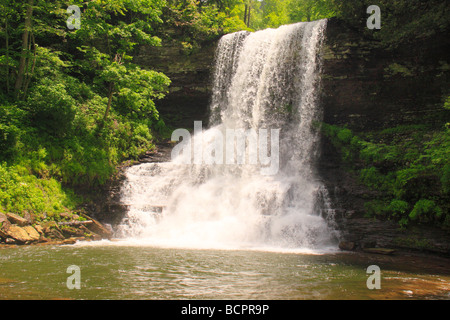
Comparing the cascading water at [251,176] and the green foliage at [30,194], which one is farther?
the cascading water at [251,176]

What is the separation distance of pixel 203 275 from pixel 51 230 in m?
6.72

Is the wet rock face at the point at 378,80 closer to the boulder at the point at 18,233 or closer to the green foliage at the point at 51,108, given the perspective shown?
the green foliage at the point at 51,108

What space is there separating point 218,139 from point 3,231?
1107cm

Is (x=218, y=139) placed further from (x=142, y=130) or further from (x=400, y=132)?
(x=400, y=132)

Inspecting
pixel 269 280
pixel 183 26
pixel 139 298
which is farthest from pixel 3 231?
pixel 183 26

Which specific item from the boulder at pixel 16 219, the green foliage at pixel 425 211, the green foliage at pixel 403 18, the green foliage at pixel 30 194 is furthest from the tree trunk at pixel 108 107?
the green foliage at pixel 425 211

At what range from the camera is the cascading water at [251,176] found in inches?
466

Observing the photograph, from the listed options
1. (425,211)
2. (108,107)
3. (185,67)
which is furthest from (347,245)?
(185,67)

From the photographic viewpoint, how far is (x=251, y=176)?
50.4 feet

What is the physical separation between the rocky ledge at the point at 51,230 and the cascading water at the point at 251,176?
3.28ft

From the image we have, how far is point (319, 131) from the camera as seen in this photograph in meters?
16.5

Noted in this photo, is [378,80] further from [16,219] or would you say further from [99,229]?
[16,219]

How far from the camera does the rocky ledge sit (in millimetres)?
9594

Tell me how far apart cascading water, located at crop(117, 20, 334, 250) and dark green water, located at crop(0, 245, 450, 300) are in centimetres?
239
